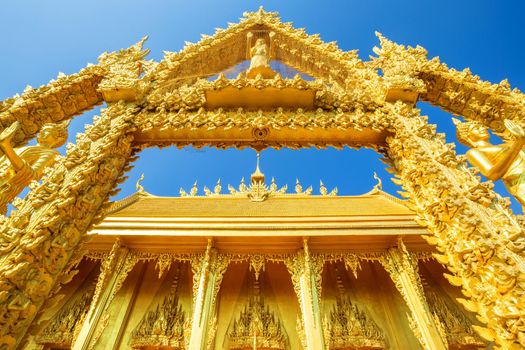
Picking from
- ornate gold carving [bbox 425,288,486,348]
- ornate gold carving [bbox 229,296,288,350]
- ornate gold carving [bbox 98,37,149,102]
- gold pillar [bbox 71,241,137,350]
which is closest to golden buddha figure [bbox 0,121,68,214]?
ornate gold carving [bbox 98,37,149,102]

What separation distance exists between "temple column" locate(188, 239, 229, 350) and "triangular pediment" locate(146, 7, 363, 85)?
4.16m

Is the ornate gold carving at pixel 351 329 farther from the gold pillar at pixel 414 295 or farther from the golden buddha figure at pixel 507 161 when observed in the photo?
the golden buddha figure at pixel 507 161

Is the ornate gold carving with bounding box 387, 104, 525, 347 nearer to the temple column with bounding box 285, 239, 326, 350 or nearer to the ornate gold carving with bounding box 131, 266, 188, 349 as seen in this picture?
the temple column with bounding box 285, 239, 326, 350

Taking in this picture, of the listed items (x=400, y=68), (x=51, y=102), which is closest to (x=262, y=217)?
(x=400, y=68)

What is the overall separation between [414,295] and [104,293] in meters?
7.01

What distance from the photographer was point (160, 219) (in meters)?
7.35

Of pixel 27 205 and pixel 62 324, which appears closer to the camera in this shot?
pixel 27 205

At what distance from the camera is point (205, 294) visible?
647 cm

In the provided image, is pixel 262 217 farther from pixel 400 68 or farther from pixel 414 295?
pixel 400 68

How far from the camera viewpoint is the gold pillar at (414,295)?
5.50 m

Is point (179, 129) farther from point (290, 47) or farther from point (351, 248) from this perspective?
point (351, 248)

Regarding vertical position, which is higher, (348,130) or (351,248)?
(351,248)

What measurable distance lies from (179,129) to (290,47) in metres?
3.75

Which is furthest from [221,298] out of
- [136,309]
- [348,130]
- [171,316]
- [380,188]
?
[380,188]
